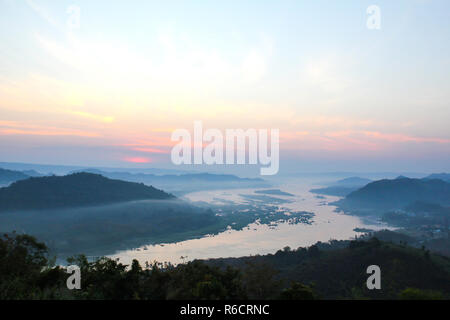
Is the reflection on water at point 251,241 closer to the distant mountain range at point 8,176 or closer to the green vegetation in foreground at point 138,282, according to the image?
the green vegetation in foreground at point 138,282

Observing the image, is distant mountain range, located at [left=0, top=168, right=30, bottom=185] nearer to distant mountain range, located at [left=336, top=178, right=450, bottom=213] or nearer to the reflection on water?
the reflection on water

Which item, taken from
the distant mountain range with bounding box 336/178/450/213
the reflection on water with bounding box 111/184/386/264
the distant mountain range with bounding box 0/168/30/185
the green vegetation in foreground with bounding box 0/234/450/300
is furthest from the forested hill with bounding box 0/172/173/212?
the green vegetation in foreground with bounding box 0/234/450/300

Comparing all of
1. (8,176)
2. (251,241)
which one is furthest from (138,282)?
(8,176)

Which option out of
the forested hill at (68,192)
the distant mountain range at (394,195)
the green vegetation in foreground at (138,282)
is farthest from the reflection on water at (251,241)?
the forested hill at (68,192)

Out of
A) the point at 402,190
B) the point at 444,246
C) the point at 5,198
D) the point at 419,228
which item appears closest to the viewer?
the point at 444,246
